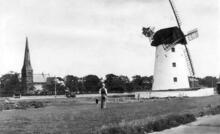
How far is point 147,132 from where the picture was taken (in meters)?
12.0

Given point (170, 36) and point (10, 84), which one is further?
point (10, 84)

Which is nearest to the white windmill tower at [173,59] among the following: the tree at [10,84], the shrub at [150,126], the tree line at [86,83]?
the shrub at [150,126]

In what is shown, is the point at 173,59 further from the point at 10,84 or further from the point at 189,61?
the point at 10,84

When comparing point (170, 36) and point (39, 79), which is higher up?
point (39, 79)

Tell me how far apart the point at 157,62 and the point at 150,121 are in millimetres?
34398

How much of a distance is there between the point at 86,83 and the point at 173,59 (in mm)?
85500

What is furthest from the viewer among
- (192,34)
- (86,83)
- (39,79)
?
(39,79)

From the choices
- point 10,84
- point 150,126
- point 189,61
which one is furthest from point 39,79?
point 150,126

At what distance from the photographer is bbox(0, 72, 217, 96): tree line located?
114 m

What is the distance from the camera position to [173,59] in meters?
45.9

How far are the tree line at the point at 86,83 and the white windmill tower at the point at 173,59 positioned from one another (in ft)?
202

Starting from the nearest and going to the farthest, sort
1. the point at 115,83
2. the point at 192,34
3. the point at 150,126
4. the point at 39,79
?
the point at 150,126 < the point at 192,34 < the point at 115,83 < the point at 39,79

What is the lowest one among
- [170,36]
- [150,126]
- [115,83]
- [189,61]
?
[150,126]

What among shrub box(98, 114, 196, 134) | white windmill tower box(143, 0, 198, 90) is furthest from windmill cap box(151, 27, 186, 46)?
shrub box(98, 114, 196, 134)
